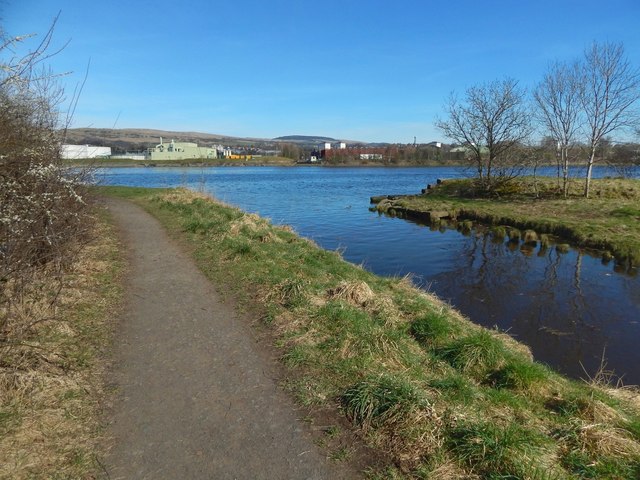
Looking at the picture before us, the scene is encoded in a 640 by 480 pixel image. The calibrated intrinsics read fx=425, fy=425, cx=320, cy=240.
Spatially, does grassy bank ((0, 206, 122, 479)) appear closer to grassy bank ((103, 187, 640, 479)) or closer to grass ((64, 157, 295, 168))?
grassy bank ((103, 187, 640, 479))

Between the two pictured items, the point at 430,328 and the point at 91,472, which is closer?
the point at 91,472

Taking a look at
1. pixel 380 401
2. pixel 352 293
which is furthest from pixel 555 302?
pixel 380 401

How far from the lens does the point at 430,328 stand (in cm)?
671

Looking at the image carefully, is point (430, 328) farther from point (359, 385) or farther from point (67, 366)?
point (67, 366)

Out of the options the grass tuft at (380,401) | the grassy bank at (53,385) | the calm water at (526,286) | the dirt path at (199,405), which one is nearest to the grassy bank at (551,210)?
the calm water at (526,286)

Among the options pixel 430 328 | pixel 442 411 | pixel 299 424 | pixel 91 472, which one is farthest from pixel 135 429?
pixel 430 328

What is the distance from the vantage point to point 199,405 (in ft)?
13.9

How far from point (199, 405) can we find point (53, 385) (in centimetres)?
150

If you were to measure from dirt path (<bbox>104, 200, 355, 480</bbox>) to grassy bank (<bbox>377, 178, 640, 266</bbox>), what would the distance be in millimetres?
14021

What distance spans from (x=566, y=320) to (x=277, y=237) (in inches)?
309

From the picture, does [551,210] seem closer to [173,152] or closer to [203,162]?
[203,162]

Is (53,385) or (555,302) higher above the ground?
(53,385)

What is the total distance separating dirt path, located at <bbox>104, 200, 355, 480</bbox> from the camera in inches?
136

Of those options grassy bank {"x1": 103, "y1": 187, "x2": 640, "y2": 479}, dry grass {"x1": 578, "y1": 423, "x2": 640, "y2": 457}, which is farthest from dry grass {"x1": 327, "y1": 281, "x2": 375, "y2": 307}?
dry grass {"x1": 578, "y1": 423, "x2": 640, "y2": 457}
